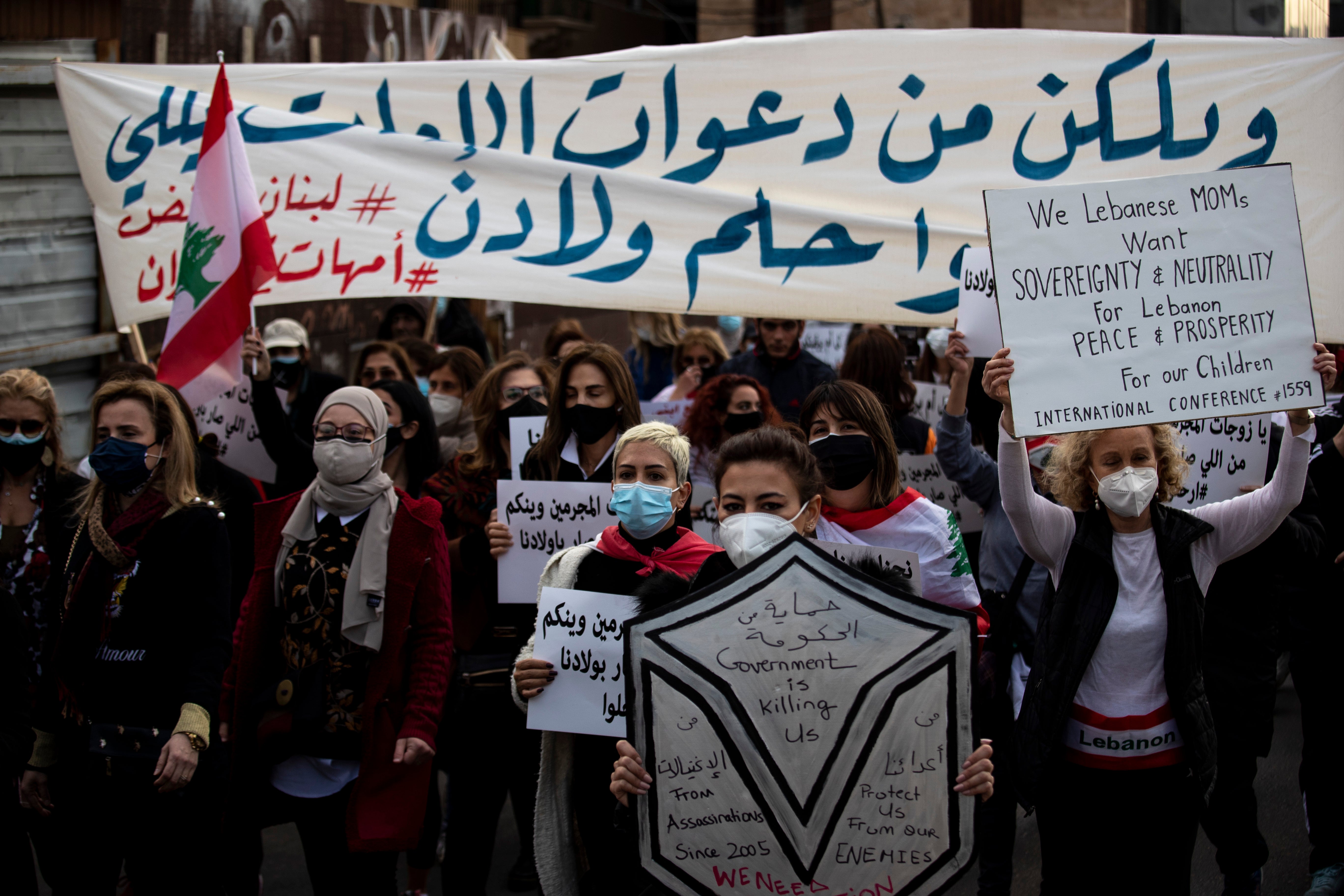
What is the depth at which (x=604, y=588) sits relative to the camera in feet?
10.9

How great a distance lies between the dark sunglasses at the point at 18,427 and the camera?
4031 millimetres

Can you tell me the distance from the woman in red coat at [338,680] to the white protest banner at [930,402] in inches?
123

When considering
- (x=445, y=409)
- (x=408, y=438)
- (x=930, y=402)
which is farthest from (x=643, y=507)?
(x=930, y=402)

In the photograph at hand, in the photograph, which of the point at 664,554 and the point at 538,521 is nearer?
the point at 664,554

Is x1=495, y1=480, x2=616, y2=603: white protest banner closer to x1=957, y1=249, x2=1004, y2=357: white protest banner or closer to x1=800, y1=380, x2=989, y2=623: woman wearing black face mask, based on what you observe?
x1=800, y1=380, x2=989, y2=623: woman wearing black face mask

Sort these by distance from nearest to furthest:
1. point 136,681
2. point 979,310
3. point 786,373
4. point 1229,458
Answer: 1. point 136,681
2. point 979,310
3. point 1229,458
4. point 786,373

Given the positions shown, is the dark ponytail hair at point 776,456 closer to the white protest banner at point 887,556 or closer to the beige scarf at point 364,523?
the white protest banner at point 887,556

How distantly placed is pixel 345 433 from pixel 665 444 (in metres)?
1.01

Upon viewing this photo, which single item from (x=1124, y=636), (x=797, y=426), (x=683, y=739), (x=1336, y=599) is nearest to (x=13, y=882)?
(x=683, y=739)

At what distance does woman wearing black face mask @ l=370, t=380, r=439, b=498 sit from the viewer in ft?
16.1

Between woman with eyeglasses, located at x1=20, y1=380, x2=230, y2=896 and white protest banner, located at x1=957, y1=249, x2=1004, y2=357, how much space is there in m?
2.53

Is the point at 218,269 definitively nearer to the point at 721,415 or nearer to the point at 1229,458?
the point at 721,415

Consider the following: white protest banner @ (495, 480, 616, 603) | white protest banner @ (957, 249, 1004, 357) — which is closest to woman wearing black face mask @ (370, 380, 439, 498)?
white protest banner @ (495, 480, 616, 603)

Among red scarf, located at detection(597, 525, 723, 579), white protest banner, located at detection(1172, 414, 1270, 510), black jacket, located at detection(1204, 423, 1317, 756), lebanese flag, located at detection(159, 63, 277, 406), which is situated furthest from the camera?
lebanese flag, located at detection(159, 63, 277, 406)
